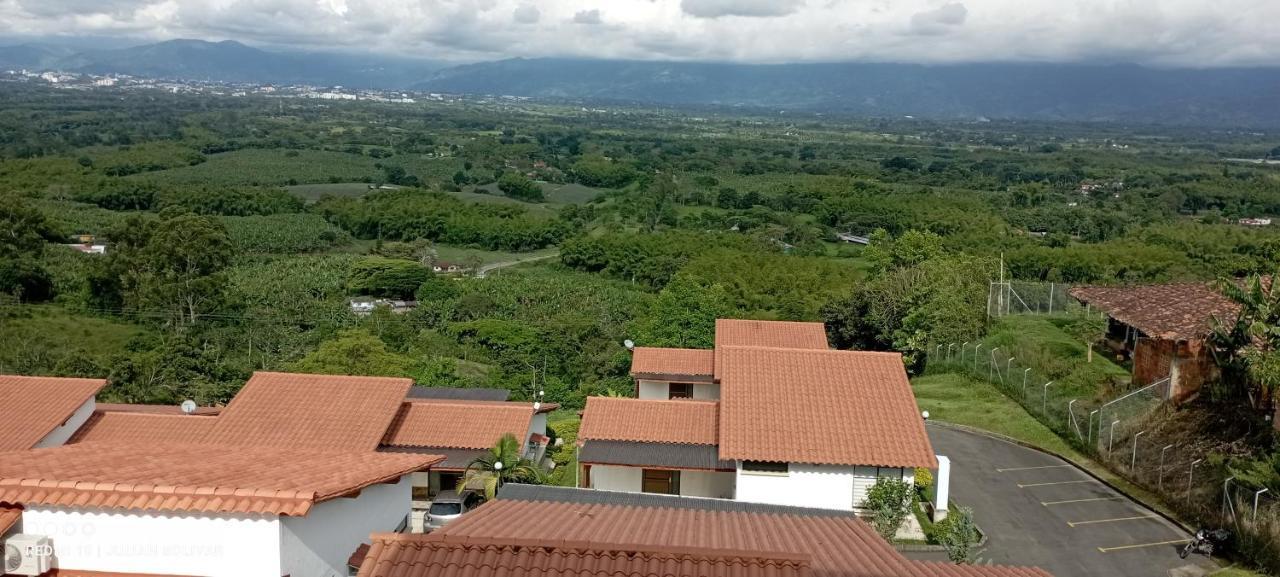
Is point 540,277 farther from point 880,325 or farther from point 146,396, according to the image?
point 146,396

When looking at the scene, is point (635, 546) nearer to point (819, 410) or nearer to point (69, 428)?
point (819, 410)

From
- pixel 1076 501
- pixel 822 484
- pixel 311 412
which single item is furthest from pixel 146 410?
pixel 1076 501

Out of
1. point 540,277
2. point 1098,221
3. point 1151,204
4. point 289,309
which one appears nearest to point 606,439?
point 289,309

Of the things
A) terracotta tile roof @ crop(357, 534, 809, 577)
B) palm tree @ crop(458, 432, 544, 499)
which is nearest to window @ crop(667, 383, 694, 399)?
palm tree @ crop(458, 432, 544, 499)

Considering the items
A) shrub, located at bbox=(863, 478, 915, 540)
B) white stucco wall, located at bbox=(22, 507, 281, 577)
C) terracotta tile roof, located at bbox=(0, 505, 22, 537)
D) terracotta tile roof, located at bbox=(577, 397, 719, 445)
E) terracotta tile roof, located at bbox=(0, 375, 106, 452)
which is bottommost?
shrub, located at bbox=(863, 478, 915, 540)

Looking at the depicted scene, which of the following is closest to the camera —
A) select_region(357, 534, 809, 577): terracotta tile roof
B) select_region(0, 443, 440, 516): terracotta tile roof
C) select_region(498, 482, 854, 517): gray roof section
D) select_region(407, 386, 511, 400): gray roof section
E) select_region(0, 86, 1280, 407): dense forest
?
select_region(357, 534, 809, 577): terracotta tile roof

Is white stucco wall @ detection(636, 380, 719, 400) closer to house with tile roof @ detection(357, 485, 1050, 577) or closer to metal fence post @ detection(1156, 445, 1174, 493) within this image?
house with tile roof @ detection(357, 485, 1050, 577)
